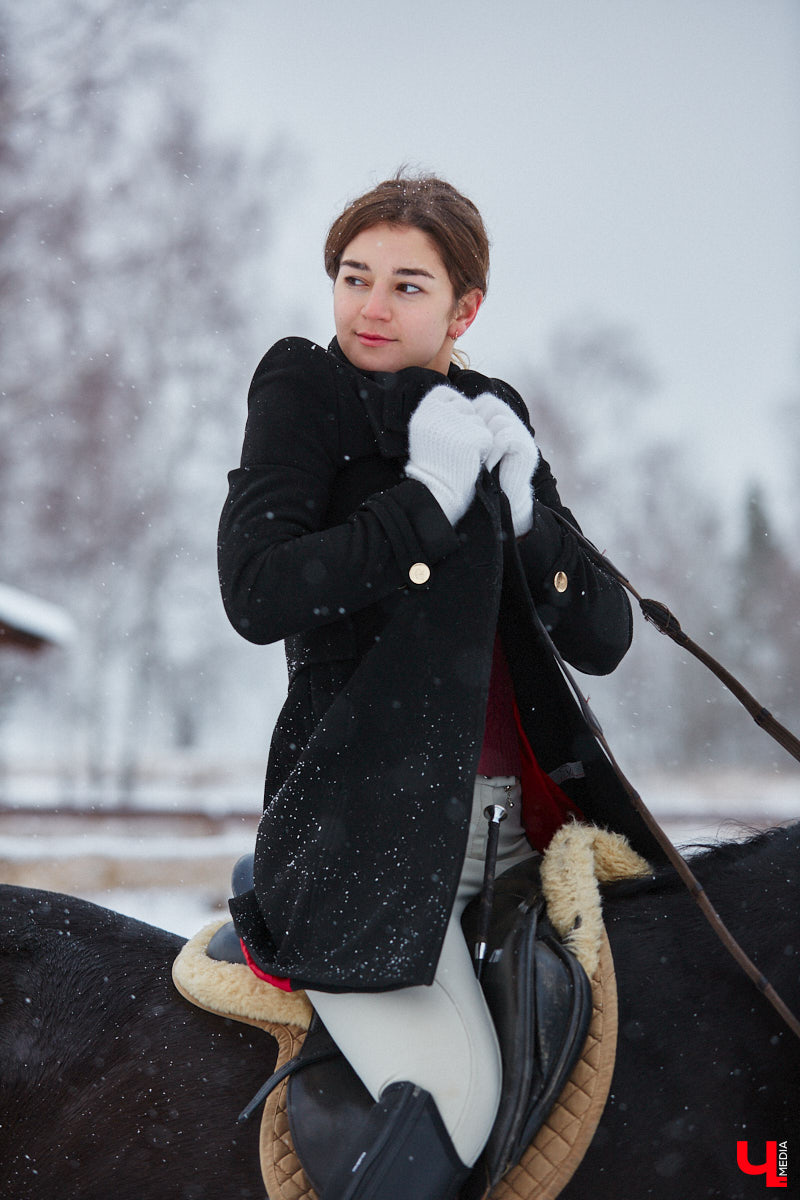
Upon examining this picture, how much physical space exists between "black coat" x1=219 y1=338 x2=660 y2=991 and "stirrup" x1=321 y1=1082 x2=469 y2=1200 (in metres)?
0.18

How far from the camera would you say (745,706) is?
1735 mm

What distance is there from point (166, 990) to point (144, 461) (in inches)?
516

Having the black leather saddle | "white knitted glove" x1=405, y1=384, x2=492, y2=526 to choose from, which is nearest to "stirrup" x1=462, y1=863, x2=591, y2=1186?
the black leather saddle

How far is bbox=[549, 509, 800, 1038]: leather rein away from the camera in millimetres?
1555

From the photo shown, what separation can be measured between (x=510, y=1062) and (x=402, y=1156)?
22cm

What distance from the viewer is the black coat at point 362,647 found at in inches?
61.9

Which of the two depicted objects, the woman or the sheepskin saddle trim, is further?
the sheepskin saddle trim

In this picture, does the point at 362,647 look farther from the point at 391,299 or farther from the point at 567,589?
the point at 391,299

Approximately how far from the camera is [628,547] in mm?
20609

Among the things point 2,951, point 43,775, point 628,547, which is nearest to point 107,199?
point 43,775

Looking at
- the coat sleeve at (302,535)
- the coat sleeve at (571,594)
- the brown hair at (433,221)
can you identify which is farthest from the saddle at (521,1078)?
Result: the brown hair at (433,221)

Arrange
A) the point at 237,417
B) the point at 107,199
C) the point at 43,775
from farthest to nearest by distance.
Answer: the point at 43,775, the point at 237,417, the point at 107,199

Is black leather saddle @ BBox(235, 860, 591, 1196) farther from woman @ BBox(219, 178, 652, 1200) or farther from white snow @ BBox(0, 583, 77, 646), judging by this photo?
white snow @ BBox(0, 583, 77, 646)

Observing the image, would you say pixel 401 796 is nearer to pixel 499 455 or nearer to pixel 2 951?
pixel 499 455
